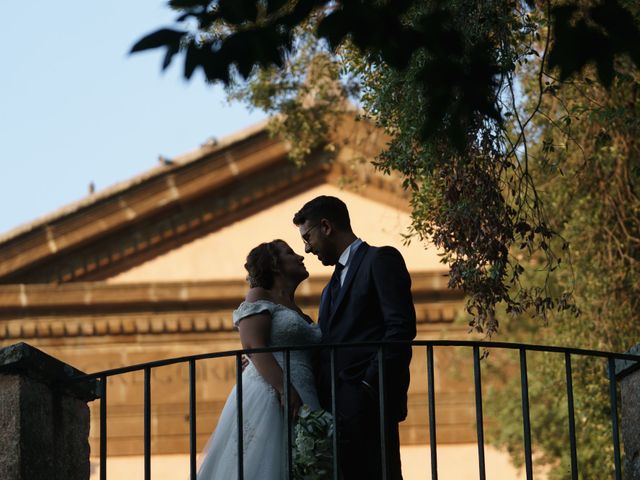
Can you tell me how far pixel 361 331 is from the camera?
7184 millimetres

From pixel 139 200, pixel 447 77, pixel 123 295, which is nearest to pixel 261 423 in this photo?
pixel 447 77

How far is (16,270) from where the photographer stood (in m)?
20.9

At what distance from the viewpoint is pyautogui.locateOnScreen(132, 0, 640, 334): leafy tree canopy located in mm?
5574

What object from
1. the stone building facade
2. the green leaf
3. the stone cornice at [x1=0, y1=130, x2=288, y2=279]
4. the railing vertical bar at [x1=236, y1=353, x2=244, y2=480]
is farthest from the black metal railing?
the stone cornice at [x1=0, y1=130, x2=288, y2=279]

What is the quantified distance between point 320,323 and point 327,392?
0.37 meters

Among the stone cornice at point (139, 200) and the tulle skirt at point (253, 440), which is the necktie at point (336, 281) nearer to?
the tulle skirt at point (253, 440)

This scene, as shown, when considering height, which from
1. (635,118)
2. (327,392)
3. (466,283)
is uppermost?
(635,118)

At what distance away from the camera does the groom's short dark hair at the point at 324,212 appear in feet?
23.9

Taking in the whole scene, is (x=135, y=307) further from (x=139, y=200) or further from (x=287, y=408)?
(x=287, y=408)

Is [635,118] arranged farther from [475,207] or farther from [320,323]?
[320,323]

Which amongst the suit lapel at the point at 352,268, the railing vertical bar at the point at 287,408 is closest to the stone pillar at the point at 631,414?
the suit lapel at the point at 352,268

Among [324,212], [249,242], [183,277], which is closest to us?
[324,212]

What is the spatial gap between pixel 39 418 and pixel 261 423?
129 cm

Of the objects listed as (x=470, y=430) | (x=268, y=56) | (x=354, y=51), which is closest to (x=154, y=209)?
(x=470, y=430)
